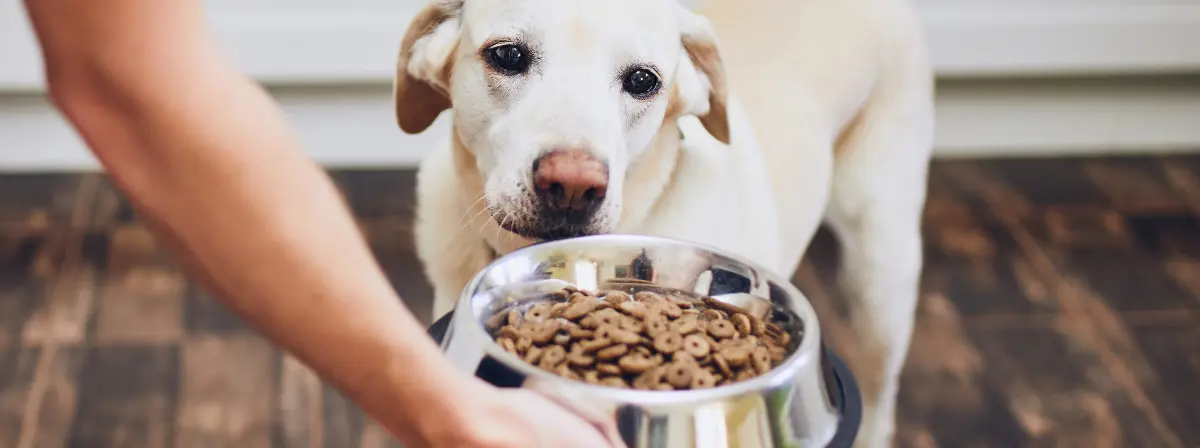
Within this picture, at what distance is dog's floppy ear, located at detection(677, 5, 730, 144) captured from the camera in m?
1.04

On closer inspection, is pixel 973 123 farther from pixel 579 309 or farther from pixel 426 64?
pixel 579 309

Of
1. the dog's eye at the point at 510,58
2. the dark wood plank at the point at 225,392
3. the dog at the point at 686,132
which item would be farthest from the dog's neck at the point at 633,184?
the dark wood plank at the point at 225,392

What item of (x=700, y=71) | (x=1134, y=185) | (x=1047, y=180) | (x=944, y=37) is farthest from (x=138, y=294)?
(x=1134, y=185)

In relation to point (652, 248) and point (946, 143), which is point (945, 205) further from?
point (652, 248)

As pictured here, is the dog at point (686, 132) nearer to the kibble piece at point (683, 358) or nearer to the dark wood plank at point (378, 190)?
the kibble piece at point (683, 358)

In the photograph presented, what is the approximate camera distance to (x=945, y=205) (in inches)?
95.6

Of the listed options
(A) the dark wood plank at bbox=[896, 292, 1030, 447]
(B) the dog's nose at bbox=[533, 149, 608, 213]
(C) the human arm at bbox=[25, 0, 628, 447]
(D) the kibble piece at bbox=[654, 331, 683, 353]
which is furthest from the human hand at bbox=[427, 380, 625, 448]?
(A) the dark wood plank at bbox=[896, 292, 1030, 447]

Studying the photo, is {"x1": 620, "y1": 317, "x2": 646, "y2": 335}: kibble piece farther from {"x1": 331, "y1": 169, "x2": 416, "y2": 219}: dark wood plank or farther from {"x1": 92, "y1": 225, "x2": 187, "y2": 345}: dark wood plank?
{"x1": 331, "y1": 169, "x2": 416, "y2": 219}: dark wood plank

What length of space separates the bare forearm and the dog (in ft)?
1.08

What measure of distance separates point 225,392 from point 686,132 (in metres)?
1.02

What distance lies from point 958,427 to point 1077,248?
2.33ft

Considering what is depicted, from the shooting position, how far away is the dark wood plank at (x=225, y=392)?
1.69 m

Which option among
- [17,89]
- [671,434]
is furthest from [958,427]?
[17,89]

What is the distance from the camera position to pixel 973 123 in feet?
8.52
